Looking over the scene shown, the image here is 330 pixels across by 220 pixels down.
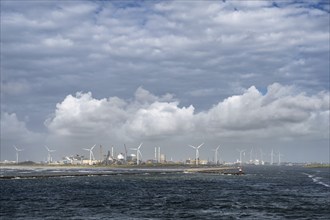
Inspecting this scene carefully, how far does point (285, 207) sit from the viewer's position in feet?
297

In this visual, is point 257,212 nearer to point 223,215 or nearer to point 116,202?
point 223,215

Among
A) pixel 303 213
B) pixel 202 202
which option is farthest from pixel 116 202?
pixel 303 213

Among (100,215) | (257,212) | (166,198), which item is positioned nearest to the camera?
(100,215)

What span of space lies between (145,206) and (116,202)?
10.6m

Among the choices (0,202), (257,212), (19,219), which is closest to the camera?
(19,219)

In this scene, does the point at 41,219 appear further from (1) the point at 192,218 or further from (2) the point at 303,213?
(2) the point at 303,213

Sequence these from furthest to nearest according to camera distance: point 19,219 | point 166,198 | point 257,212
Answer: point 166,198, point 257,212, point 19,219

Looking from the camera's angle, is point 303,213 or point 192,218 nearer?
point 192,218

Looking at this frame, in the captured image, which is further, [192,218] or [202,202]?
[202,202]

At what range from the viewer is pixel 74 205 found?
304 ft

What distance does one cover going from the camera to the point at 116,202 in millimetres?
100062

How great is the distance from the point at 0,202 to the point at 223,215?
163 feet

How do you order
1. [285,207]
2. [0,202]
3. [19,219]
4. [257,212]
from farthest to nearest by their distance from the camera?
[0,202] → [285,207] → [257,212] → [19,219]

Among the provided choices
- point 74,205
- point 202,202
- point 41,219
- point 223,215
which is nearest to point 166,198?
point 202,202
